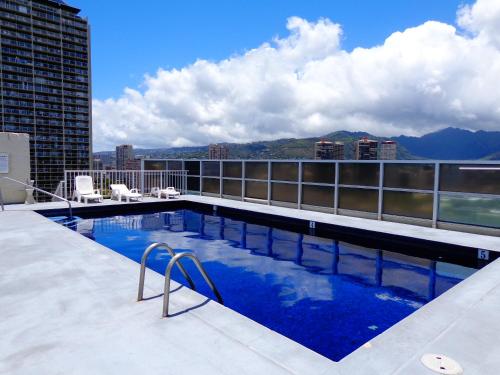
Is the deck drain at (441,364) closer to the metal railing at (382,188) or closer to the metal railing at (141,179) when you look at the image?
the metal railing at (382,188)

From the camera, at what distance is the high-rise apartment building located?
9406 centimetres

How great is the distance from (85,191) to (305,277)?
762cm

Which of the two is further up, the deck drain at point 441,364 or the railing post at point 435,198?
the railing post at point 435,198

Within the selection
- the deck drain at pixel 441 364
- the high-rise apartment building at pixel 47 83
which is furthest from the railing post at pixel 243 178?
the high-rise apartment building at pixel 47 83

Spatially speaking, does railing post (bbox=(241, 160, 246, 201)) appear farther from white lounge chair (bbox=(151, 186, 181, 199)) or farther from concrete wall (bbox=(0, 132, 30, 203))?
concrete wall (bbox=(0, 132, 30, 203))

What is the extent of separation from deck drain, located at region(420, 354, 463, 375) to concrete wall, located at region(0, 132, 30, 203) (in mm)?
10611

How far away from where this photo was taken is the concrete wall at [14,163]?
9539 mm

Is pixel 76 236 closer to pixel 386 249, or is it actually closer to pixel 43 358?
pixel 43 358

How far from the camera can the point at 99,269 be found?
406cm

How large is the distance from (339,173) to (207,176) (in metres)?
5.15

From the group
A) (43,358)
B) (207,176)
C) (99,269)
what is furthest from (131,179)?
(43,358)

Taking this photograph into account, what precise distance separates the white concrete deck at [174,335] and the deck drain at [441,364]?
5 centimetres

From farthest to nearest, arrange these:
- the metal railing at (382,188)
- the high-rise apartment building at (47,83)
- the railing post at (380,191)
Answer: the high-rise apartment building at (47,83)
the railing post at (380,191)
the metal railing at (382,188)

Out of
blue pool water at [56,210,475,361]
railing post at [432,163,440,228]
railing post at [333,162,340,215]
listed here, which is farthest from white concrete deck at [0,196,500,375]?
railing post at [333,162,340,215]
